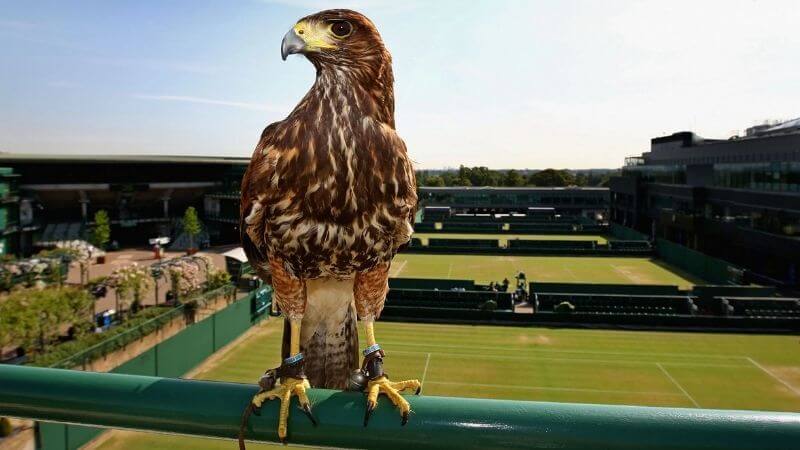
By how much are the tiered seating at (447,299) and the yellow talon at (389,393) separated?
2348cm

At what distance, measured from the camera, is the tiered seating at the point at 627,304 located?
2542 centimetres

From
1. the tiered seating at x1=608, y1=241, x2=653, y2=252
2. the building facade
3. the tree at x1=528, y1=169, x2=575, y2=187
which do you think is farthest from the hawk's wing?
the tree at x1=528, y1=169, x2=575, y2=187

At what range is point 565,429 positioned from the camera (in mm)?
1877

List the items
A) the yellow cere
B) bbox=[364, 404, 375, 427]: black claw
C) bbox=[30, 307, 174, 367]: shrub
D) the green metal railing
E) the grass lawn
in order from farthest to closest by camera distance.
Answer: the grass lawn
bbox=[30, 307, 174, 367]: shrub
the yellow cere
bbox=[364, 404, 375, 427]: black claw
the green metal railing

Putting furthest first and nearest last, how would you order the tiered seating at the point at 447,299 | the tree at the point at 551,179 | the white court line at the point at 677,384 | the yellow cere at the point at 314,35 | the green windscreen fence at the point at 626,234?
the tree at the point at 551,179 → the green windscreen fence at the point at 626,234 → the tiered seating at the point at 447,299 → the white court line at the point at 677,384 → the yellow cere at the point at 314,35

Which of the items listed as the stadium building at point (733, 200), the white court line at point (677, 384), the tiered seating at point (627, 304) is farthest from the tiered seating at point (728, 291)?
the white court line at point (677, 384)

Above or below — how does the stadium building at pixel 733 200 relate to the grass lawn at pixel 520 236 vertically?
above

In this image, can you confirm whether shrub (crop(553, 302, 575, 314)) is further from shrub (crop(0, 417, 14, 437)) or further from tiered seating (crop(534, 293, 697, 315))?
shrub (crop(0, 417, 14, 437))

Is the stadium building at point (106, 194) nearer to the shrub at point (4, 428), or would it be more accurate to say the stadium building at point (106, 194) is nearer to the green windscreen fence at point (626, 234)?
the shrub at point (4, 428)

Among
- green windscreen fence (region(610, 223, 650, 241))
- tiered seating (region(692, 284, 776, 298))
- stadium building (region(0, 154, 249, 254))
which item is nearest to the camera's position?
tiered seating (region(692, 284, 776, 298))

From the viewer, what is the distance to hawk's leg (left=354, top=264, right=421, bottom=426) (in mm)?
2086

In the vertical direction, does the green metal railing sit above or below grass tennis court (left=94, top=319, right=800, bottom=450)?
above

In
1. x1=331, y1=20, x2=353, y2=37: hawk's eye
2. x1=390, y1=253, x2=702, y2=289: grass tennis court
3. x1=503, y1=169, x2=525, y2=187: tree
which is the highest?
x1=503, y1=169, x2=525, y2=187: tree

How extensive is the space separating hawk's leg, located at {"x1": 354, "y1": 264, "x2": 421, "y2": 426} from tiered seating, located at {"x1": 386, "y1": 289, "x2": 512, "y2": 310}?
23.0m
